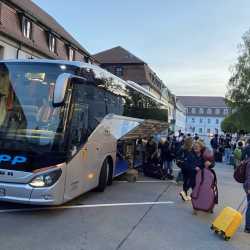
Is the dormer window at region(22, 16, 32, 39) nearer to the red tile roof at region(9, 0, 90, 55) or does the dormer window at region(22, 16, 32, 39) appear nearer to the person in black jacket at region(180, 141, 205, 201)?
the red tile roof at region(9, 0, 90, 55)

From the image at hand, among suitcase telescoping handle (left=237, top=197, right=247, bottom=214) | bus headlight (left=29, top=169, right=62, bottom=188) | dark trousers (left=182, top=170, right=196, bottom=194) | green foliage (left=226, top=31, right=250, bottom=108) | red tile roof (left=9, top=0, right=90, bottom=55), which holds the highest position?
red tile roof (left=9, top=0, right=90, bottom=55)

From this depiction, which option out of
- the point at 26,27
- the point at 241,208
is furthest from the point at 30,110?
the point at 26,27

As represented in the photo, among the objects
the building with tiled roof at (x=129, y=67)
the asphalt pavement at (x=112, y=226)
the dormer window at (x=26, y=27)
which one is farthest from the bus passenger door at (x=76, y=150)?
the building with tiled roof at (x=129, y=67)

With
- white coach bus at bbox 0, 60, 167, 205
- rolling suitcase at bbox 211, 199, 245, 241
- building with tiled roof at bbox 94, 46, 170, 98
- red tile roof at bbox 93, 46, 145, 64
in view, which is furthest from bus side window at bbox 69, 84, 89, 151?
red tile roof at bbox 93, 46, 145, 64

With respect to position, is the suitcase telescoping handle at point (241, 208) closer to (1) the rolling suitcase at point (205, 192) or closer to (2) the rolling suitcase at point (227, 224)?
(1) the rolling suitcase at point (205, 192)

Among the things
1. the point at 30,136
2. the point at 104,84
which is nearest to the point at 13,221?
the point at 30,136

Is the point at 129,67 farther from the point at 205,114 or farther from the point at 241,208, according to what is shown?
the point at 205,114

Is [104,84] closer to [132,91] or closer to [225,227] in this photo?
[132,91]

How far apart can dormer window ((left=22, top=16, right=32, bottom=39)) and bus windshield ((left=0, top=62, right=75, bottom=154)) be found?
80.1 feet

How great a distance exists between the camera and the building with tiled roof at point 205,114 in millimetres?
153750

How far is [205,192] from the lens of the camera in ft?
30.5

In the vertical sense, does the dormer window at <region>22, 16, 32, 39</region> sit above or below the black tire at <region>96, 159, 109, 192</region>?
above

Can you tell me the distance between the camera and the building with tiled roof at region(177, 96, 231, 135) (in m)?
154

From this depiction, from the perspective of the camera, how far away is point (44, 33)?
36500mm
